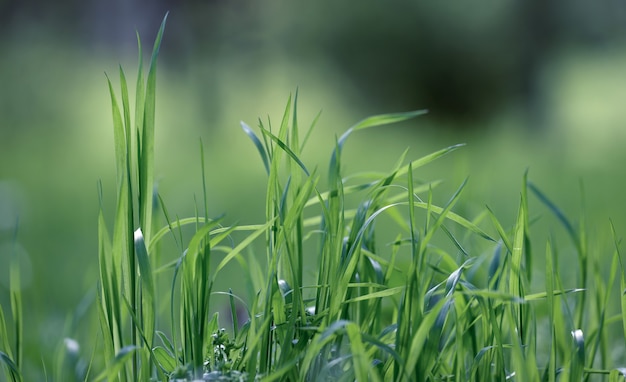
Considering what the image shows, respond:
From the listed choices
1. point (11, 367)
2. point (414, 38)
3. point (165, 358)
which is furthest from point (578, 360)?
point (414, 38)

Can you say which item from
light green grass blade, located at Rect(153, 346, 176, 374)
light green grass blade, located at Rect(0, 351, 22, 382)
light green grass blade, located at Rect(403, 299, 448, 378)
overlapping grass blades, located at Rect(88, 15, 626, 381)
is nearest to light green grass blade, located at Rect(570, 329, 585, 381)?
overlapping grass blades, located at Rect(88, 15, 626, 381)

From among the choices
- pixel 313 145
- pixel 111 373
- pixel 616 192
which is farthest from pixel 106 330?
pixel 313 145

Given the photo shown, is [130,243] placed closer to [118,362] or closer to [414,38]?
[118,362]

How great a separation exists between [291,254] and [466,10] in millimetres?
6942

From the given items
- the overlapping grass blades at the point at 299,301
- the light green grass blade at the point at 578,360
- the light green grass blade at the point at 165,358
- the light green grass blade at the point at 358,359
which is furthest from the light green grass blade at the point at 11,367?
the light green grass blade at the point at 578,360

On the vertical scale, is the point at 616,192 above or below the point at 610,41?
below

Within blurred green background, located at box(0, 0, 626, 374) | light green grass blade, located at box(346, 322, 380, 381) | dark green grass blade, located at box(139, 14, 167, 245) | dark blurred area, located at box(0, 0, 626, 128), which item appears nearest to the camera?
light green grass blade, located at box(346, 322, 380, 381)

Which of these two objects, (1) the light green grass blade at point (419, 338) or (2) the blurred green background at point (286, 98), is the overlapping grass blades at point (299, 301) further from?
(2) the blurred green background at point (286, 98)

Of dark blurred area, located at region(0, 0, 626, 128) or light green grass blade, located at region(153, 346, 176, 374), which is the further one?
dark blurred area, located at region(0, 0, 626, 128)

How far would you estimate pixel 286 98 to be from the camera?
6.12 meters

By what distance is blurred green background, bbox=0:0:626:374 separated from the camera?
223 cm

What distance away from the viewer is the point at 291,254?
0.60 m

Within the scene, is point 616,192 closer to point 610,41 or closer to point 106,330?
point 106,330

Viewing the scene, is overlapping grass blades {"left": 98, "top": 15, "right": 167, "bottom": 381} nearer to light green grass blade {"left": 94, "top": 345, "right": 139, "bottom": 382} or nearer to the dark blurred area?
light green grass blade {"left": 94, "top": 345, "right": 139, "bottom": 382}
